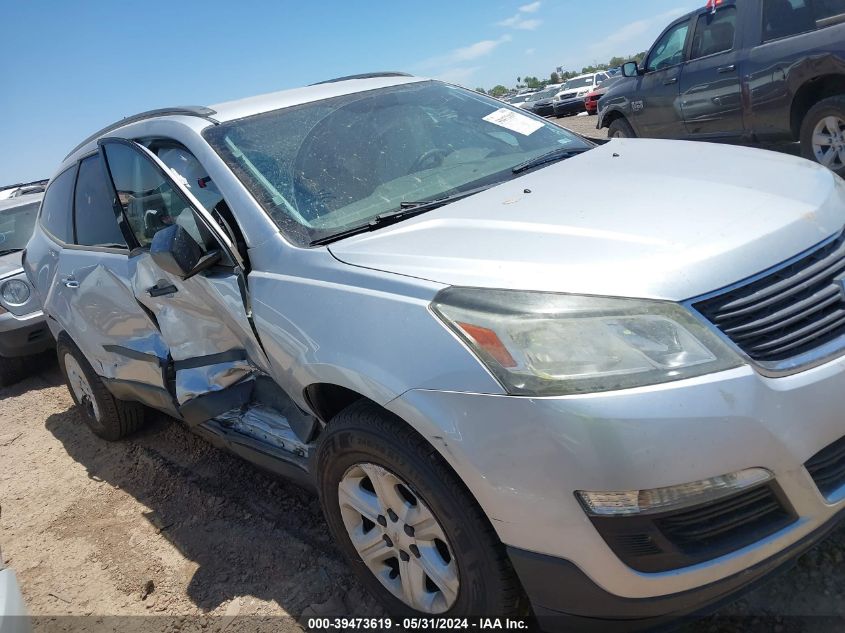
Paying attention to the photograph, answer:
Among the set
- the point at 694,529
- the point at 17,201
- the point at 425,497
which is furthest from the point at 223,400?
the point at 17,201

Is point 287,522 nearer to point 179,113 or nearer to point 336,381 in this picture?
point 336,381

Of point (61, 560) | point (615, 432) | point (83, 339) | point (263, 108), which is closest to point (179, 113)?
point (263, 108)

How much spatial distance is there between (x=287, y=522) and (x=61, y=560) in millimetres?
1206

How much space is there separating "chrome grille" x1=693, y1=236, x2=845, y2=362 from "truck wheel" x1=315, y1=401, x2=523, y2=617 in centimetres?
81

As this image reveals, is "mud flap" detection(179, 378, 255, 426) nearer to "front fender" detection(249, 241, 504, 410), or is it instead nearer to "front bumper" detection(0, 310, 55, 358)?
"front fender" detection(249, 241, 504, 410)

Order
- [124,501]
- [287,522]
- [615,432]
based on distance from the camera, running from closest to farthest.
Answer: [615,432] < [287,522] < [124,501]

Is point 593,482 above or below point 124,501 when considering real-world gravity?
above

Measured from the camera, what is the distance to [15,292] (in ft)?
21.6

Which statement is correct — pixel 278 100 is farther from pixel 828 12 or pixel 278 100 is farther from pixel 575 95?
pixel 575 95

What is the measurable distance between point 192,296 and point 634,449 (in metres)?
1.98

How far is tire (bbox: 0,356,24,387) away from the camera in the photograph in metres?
6.78

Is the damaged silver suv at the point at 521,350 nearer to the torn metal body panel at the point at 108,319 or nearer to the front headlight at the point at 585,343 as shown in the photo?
the front headlight at the point at 585,343

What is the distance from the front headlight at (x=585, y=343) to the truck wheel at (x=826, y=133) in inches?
197

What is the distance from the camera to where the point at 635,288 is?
5.75 feet
